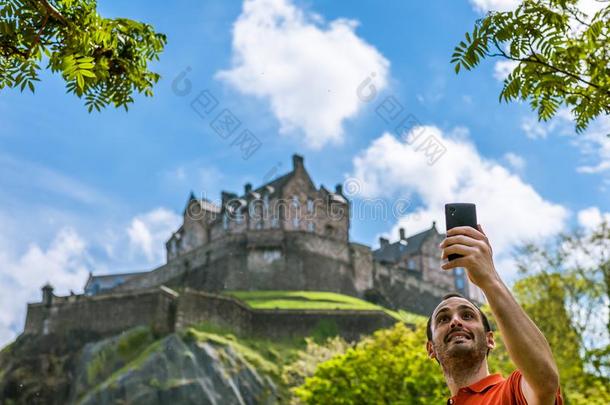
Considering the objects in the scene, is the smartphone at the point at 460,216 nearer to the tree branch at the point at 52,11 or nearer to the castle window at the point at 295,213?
the tree branch at the point at 52,11

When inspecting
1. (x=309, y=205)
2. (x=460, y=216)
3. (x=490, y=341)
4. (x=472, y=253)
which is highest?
(x=309, y=205)

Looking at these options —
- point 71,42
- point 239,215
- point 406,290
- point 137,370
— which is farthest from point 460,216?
point 406,290

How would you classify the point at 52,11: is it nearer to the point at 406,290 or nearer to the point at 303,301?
the point at 303,301

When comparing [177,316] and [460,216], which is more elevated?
[177,316]

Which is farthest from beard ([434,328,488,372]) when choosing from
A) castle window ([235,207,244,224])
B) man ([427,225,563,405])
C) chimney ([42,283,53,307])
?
castle window ([235,207,244,224])

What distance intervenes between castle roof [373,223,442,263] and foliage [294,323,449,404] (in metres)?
52.4

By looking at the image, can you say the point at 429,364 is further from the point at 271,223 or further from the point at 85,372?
the point at 271,223

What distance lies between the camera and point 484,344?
3.68 metres

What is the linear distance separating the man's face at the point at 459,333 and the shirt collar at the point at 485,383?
106 millimetres

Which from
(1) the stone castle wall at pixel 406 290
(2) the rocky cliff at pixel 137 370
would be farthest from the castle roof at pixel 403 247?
(2) the rocky cliff at pixel 137 370

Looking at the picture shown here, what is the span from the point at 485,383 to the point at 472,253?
35.6 inches

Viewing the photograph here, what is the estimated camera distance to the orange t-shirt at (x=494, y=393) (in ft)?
10.5

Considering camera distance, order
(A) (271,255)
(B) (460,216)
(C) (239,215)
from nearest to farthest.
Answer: (B) (460,216), (A) (271,255), (C) (239,215)

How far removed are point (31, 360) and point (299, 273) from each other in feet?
76.6
